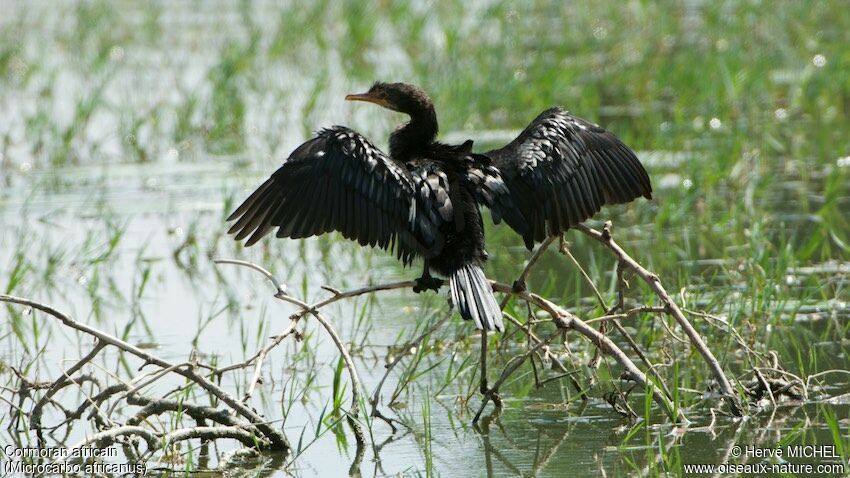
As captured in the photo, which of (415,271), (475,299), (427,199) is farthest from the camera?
(415,271)

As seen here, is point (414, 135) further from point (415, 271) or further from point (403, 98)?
point (415, 271)

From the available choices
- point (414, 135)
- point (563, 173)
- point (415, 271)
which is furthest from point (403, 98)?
point (415, 271)

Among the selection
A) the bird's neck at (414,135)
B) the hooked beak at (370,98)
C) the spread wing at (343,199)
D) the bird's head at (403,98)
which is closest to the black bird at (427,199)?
the spread wing at (343,199)

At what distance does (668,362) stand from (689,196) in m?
2.62

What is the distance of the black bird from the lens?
5035 mm

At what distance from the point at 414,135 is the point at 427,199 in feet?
2.22

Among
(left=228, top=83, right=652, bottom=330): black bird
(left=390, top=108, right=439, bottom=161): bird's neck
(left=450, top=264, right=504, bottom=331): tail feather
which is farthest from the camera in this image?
(left=390, top=108, right=439, bottom=161): bird's neck

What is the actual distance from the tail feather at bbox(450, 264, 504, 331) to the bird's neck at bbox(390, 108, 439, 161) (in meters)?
0.81

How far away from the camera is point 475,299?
4.81 metres

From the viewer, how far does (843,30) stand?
13.0m

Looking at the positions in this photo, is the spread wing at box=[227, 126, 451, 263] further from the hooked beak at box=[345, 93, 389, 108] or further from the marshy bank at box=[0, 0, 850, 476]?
the hooked beak at box=[345, 93, 389, 108]

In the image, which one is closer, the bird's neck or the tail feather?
the tail feather

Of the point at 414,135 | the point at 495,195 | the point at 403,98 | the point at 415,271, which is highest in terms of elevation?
the point at 403,98

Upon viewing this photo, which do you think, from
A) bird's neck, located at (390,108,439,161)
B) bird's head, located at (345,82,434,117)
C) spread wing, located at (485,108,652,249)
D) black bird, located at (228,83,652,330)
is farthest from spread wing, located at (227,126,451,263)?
bird's head, located at (345,82,434,117)
